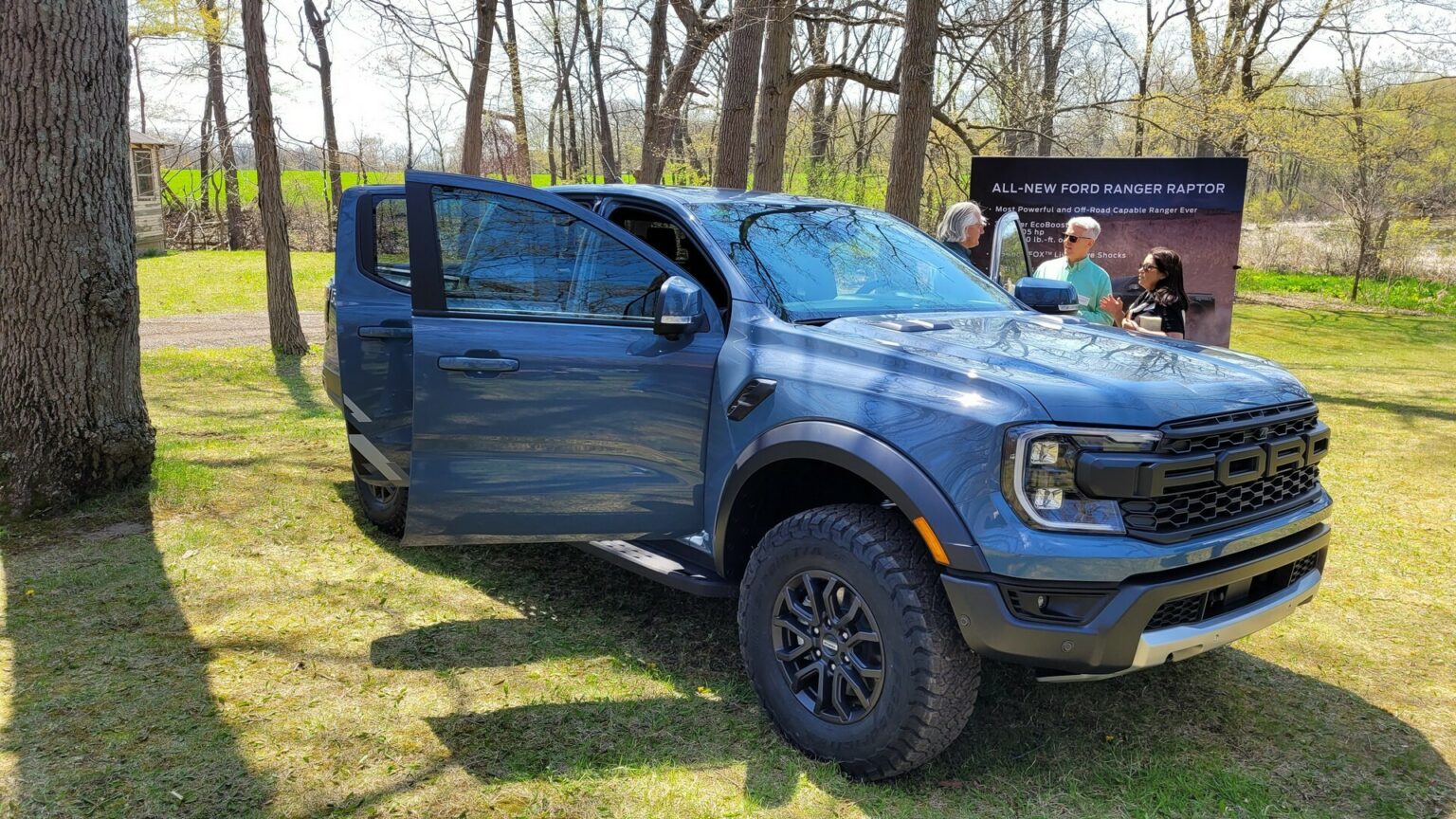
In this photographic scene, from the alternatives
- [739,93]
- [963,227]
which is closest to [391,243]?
[963,227]

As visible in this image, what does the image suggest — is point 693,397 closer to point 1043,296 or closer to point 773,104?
point 1043,296

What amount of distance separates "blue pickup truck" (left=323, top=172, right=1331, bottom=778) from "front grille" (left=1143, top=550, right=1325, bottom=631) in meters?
0.01

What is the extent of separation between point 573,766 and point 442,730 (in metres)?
0.52

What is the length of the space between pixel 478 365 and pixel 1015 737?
2292 mm

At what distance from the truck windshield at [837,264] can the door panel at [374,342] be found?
159 centimetres

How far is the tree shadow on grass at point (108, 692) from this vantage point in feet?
9.57

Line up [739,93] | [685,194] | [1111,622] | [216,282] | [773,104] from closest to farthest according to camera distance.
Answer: [1111,622]
[685,194]
[739,93]
[773,104]
[216,282]

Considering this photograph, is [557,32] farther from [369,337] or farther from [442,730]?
[442,730]

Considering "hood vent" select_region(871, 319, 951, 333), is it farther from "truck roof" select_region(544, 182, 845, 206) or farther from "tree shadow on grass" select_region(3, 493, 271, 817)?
"tree shadow on grass" select_region(3, 493, 271, 817)

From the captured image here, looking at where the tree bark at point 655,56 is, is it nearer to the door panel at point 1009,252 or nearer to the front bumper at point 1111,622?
the door panel at point 1009,252

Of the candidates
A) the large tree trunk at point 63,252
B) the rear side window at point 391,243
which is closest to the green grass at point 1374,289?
the rear side window at point 391,243

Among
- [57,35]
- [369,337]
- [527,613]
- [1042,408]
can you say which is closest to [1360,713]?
[1042,408]

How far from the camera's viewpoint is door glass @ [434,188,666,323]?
3.70 metres

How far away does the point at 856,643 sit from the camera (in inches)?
117
